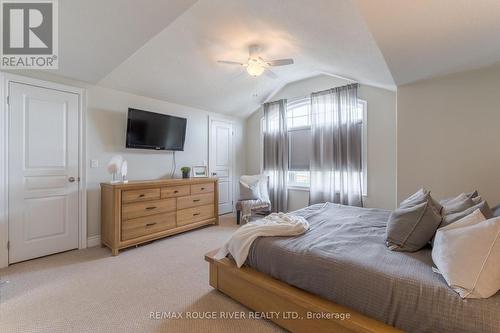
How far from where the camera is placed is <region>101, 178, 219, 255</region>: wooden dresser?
3.00m

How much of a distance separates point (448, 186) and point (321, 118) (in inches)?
87.6

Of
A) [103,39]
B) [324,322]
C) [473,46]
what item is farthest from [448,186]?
[103,39]

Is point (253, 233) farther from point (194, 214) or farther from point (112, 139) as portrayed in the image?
point (112, 139)

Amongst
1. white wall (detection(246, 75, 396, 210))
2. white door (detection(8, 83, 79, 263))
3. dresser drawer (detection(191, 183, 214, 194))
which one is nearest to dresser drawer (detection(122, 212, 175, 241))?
dresser drawer (detection(191, 183, 214, 194))

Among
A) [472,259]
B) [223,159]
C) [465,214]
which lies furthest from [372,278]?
[223,159]

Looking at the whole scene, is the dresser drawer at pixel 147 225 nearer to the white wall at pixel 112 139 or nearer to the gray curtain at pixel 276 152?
the white wall at pixel 112 139

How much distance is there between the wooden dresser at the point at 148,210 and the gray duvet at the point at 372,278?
2060 millimetres

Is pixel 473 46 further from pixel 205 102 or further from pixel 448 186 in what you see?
pixel 205 102

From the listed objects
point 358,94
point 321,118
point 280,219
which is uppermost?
point 358,94

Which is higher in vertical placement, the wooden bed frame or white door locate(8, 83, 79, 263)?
white door locate(8, 83, 79, 263)

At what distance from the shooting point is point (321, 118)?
14.3ft

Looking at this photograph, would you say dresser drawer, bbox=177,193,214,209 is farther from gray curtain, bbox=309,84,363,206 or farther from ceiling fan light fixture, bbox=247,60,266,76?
ceiling fan light fixture, bbox=247,60,266,76

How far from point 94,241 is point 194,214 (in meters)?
1.47

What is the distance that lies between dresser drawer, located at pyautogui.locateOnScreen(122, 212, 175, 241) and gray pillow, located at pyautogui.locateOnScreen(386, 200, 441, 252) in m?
2.96
